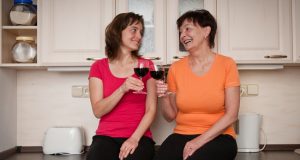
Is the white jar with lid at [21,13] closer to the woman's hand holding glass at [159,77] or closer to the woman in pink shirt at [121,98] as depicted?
the woman in pink shirt at [121,98]

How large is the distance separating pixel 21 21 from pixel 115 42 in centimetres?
65

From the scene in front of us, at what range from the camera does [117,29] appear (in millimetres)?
1828

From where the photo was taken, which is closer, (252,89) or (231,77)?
(231,77)

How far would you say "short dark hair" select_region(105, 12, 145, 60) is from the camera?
1.82 metres

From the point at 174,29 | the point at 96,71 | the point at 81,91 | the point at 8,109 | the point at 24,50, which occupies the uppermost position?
the point at 174,29

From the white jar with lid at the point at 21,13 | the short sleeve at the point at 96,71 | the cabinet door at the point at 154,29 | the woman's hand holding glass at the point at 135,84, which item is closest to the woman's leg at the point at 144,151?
the woman's hand holding glass at the point at 135,84

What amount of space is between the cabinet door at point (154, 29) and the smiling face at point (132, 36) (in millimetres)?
150

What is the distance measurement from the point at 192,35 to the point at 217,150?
61 centimetres

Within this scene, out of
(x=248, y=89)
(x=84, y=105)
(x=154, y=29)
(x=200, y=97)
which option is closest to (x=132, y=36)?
(x=154, y=29)

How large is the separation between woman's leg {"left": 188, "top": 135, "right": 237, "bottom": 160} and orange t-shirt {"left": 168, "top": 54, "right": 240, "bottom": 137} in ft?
0.33

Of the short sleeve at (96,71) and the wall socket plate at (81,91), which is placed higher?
the short sleeve at (96,71)

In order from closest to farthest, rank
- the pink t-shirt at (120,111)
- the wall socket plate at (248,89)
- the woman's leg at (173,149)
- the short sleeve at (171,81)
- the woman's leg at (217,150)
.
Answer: the woman's leg at (217,150) < the woman's leg at (173,149) < the pink t-shirt at (120,111) < the short sleeve at (171,81) < the wall socket plate at (248,89)

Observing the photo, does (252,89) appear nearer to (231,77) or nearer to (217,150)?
(231,77)

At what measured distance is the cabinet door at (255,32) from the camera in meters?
1.97
